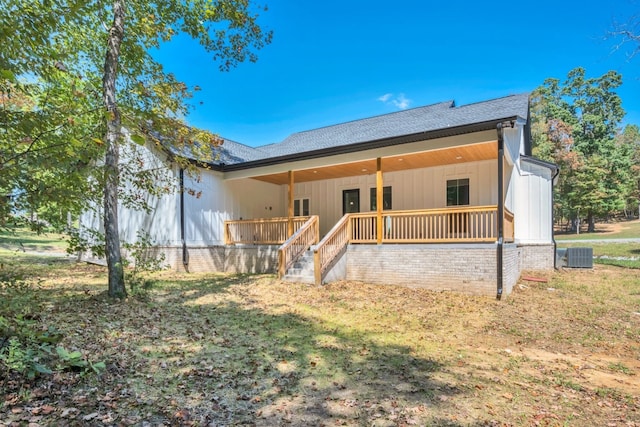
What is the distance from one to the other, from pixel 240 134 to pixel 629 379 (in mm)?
21426

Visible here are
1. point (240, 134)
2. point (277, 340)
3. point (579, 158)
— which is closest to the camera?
point (277, 340)

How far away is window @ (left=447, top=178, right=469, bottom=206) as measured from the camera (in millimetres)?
11562

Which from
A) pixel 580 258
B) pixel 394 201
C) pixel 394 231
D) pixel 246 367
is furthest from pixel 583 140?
pixel 246 367

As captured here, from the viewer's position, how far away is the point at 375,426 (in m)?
2.93

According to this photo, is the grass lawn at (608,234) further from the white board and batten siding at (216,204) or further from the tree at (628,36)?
the white board and batten siding at (216,204)

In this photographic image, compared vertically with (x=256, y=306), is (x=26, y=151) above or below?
above

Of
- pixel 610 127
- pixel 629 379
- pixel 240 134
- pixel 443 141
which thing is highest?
pixel 610 127

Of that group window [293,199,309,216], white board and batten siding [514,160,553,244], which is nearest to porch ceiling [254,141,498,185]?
window [293,199,309,216]

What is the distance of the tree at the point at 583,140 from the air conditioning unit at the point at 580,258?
21.6m

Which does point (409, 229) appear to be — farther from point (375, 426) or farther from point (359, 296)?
point (375, 426)

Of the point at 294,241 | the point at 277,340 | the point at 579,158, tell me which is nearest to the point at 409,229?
the point at 294,241

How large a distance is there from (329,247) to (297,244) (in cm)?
120

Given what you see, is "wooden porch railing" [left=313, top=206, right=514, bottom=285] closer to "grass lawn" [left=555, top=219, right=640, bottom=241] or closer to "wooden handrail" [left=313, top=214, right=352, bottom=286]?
"wooden handrail" [left=313, top=214, right=352, bottom=286]

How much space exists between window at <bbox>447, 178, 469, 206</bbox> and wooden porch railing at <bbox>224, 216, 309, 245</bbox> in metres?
5.23
